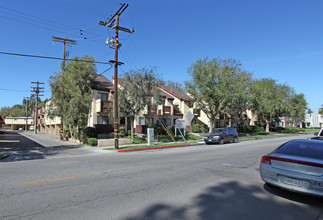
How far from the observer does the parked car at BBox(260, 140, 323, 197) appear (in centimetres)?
443

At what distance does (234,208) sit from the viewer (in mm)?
4434

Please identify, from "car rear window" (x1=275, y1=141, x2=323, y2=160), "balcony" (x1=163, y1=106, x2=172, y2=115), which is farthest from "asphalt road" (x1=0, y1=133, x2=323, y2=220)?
"balcony" (x1=163, y1=106, x2=172, y2=115)

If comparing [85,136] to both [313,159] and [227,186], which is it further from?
[313,159]

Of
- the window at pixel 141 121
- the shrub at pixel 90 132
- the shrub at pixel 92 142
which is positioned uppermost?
the window at pixel 141 121

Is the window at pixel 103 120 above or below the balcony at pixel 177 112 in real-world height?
below

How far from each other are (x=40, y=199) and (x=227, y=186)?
4815 millimetres

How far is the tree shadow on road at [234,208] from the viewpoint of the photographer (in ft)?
13.3

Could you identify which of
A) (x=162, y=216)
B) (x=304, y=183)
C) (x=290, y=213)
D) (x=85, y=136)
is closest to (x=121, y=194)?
(x=162, y=216)

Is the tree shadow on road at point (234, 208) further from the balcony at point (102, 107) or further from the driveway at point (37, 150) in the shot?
the balcony at point (102, 107)

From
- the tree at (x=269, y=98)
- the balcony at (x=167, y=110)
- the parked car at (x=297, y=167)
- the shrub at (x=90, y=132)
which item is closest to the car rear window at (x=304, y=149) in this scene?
the parked car at (x=297, y=167)

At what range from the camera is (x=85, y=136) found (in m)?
21.5

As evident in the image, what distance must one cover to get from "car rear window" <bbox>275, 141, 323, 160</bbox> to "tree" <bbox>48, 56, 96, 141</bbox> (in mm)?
18835

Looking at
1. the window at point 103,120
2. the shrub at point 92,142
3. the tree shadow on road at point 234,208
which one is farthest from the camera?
the window at point 103,120

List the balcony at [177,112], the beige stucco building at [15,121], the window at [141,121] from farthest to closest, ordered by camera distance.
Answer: the beige stucco building at [15,121], the balcony at [177,112], the window at [141,121]
